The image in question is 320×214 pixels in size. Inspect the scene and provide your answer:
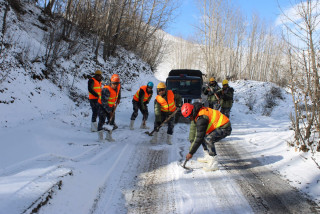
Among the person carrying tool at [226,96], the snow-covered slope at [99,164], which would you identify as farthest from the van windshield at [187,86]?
the snow-covered slope at [99,164]

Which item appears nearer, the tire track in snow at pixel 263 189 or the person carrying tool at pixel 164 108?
the tire track in snow at pixel 263 189

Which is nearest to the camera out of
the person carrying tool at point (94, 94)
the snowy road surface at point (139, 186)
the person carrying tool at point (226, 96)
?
the snowy road surface at point (139, 186)

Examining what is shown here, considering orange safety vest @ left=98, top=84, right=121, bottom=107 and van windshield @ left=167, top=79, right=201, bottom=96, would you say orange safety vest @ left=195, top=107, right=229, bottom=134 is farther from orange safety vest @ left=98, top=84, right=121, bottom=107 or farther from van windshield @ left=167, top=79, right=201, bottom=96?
van windshield @ left=167, top=79, right=201, bottom=96

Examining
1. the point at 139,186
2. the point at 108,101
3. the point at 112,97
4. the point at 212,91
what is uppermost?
the point at 212,91

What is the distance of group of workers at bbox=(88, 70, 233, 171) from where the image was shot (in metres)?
4.25

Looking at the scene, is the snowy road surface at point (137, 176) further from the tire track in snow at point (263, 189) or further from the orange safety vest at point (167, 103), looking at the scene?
the orange safety vest at point (167, 103)

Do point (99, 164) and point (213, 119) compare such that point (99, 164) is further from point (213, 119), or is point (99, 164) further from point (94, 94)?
point (94, 94)

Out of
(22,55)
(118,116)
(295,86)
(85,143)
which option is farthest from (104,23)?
(295,86)

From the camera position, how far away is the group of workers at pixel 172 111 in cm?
425

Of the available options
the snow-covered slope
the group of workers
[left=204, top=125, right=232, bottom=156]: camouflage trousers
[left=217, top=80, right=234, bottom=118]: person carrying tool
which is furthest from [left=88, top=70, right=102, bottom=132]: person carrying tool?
[left=217, top=80, right=234, bottom=118]: person carrying tool

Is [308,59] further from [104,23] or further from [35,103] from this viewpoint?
[104,23]

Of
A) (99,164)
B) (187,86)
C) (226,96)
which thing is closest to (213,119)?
(99,164)

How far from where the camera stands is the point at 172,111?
6469 mm

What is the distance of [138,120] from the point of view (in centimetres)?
919
